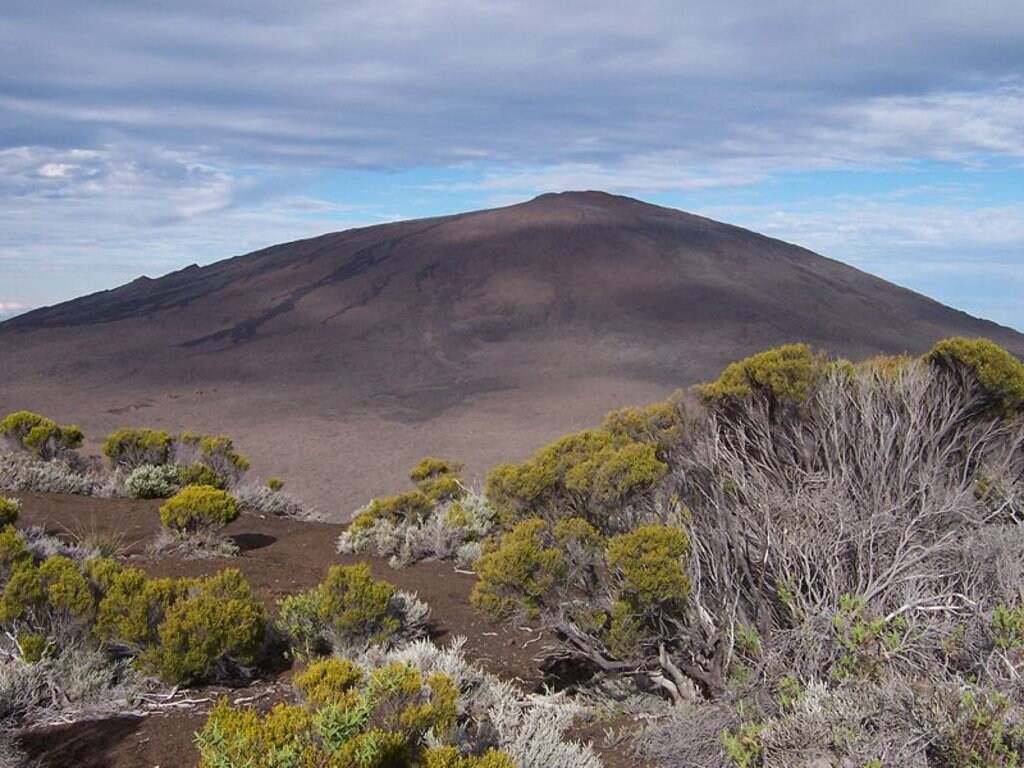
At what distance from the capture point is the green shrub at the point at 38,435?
12344mm

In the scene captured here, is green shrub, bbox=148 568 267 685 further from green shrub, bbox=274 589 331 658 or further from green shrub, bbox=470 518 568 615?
green shrub, bbox=470 518 568 615

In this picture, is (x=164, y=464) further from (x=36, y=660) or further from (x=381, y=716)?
(x=381, y=716)

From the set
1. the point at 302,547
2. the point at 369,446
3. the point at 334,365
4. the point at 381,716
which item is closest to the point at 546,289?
the point at 334,365

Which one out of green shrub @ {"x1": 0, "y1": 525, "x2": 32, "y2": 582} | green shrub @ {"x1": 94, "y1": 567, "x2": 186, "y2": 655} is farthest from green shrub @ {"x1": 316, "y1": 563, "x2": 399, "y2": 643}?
green shrub @ {"x1": 0, "y1": 525, "x2": 32, "y2": 582}

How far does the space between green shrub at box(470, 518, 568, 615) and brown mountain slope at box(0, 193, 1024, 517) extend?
48.2 ft

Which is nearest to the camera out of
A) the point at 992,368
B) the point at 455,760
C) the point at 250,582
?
the point at 455,760

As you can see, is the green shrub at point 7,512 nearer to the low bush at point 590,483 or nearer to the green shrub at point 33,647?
the green shrub at point 33,647

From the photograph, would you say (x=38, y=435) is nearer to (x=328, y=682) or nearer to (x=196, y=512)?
(x=196, y=512)

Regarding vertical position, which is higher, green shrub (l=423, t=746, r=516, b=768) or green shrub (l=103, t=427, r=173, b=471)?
green shrub (l=103, t=427, r=173, b=471)

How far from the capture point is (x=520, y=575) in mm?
5035

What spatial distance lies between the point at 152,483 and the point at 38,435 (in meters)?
2.53

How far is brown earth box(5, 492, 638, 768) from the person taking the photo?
13.0 ft

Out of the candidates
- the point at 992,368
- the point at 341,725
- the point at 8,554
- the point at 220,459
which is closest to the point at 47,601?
the point at 8,554

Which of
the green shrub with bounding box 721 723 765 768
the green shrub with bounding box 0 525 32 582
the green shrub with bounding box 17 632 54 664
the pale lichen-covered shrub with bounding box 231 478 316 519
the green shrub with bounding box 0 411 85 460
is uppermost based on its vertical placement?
the green shrub with bounding box 0 411 85 460
